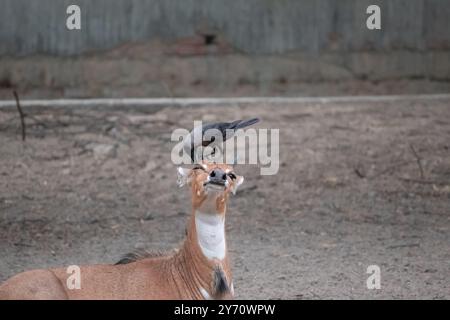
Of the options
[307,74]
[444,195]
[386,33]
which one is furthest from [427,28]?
[444,195]

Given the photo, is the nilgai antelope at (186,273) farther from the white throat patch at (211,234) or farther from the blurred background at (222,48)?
Answer: the blurred background at (222,48)

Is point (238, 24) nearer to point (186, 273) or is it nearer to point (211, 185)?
point (186, 273)

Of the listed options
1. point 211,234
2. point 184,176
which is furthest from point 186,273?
point 184,176

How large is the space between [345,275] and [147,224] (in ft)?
7.13

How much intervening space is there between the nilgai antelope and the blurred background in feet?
16.0

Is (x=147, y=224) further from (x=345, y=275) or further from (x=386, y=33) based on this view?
(x=386, y=33)

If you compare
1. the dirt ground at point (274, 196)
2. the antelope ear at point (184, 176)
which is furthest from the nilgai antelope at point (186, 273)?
the dirt ground at point (274, 196)

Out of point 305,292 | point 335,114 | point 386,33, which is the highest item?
point 386,33

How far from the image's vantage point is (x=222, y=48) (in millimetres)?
11992

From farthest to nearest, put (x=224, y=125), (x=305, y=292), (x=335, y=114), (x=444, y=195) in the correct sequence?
(x=335, y=114) < (x=444, y=195) < (x=305, y=292) < (x=224, y=125)

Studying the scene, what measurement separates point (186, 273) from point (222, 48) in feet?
17.1

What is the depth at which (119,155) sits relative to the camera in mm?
11305

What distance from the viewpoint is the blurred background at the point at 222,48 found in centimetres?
1175

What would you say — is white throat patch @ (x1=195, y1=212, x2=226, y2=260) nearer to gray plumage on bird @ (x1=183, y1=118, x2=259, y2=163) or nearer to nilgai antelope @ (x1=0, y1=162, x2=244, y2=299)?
nilgai antelope @ (x1=0, y1=162, x2=244, y2=299)
